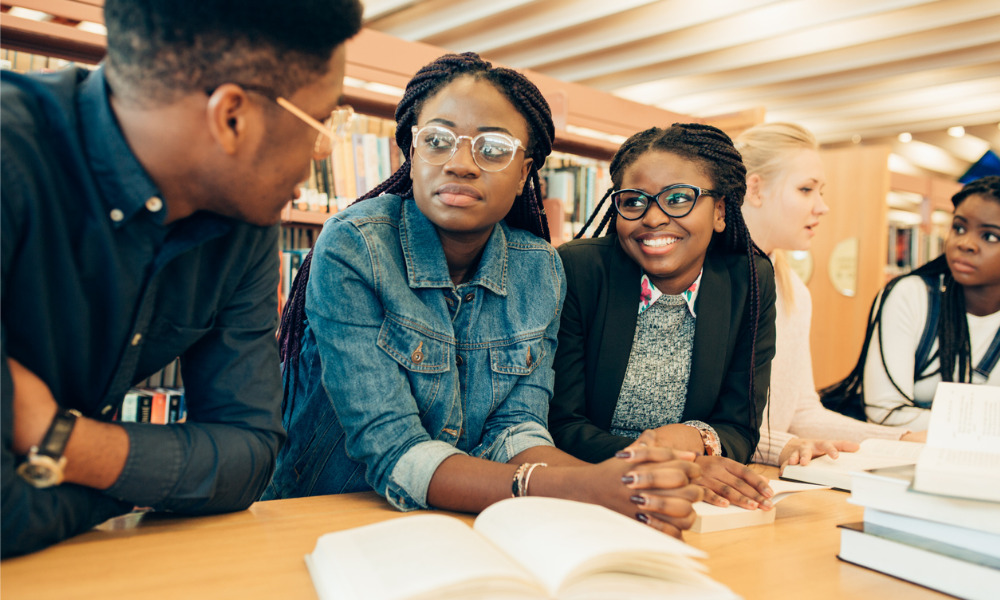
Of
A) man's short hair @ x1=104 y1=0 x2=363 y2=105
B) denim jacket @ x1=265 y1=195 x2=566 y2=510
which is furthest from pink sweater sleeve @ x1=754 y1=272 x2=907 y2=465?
man's short hair @ x1=104 y1=0 x2=363 y2=105

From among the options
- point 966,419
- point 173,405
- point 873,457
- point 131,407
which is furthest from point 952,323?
point 131,407

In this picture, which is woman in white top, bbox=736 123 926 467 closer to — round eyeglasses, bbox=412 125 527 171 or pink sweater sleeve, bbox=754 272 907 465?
pink sweater sleeve, bbox=754 272 907 465

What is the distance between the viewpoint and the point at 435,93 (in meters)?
1.42

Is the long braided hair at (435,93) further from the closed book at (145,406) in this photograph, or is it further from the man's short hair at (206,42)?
the closed book at (145,406)

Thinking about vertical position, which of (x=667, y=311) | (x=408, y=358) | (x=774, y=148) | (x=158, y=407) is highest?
(x=774, y=148)

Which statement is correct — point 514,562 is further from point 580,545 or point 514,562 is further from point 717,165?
point 717,165

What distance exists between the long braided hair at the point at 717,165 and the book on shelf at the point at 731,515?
1.50 feet

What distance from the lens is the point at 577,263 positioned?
1.64m

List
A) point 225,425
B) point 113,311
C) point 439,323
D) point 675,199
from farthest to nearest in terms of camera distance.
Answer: point 675,199 → point 439,323 → point 225,425 → point 113,311

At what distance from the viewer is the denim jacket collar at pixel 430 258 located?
4.34ft

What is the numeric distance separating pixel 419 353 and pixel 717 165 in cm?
82

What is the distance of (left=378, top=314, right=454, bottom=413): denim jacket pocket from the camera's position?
1.24 metres

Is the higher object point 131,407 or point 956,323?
point 956,323

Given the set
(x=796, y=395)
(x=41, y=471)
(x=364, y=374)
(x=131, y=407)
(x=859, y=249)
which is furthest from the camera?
(x=859, y=249)
